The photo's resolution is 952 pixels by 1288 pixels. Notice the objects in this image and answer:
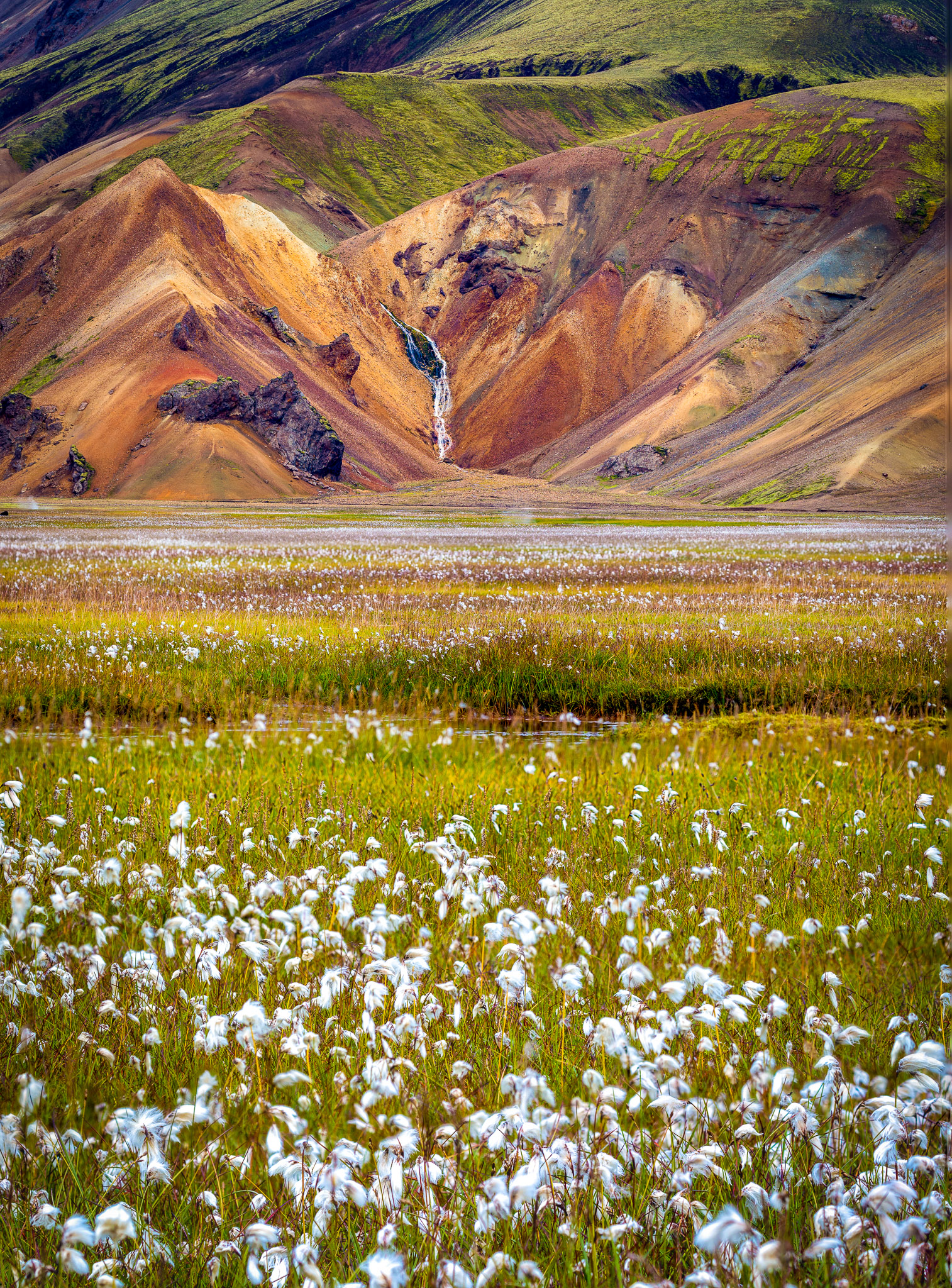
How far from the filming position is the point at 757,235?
152375 millimetres

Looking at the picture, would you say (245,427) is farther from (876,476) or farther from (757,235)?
(757,235)

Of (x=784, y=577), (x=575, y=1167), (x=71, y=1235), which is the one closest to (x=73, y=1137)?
(x=71, y=1235)

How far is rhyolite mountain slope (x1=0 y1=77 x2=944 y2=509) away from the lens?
105812 millimetres

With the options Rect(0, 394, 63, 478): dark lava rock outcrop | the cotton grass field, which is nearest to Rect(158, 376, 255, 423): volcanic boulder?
Rect(0, 394, 63, 478): dark lava rock outcrop

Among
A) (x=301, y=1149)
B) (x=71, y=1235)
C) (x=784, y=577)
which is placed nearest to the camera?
(x=71, y=1235)

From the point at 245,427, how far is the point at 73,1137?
382 ft

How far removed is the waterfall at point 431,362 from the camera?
510ft

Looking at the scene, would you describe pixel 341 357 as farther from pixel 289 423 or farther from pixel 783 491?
pixel 783 491

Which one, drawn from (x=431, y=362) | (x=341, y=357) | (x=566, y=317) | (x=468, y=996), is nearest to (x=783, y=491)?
(x=566, y=317)

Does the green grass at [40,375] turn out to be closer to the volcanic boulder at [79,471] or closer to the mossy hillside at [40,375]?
the mossy hillside at [40,375]

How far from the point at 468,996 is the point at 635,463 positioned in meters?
126

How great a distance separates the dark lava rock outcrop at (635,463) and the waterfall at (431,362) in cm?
3796

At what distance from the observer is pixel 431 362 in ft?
522

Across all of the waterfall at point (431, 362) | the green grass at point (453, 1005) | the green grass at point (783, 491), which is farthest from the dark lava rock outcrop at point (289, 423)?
the green grass at point (453, 1005)
